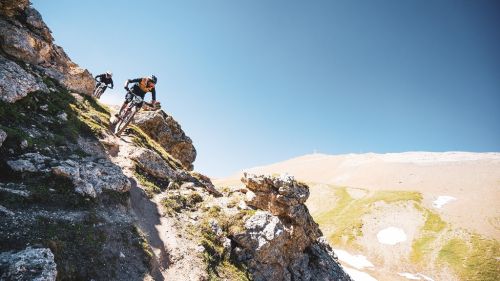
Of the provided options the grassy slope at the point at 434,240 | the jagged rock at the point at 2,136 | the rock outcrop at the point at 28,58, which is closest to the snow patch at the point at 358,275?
the grassy slope at the point at 434,240

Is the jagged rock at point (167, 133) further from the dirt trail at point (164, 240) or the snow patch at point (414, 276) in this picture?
the snow patch at point (414, 276)

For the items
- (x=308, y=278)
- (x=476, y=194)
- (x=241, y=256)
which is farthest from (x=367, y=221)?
(x=241, y=256)

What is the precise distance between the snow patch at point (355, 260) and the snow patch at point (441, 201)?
135 ft

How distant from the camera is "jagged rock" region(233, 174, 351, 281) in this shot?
74.1 feet

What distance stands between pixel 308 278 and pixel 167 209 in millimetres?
14029

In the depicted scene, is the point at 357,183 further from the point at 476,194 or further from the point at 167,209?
the point at 167,209

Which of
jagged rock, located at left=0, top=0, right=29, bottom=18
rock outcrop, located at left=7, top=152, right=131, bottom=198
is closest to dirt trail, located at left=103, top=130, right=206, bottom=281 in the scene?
rock outcrop, located at left=7, top=152, right=131, bottom=198

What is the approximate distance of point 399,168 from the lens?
162125 mm

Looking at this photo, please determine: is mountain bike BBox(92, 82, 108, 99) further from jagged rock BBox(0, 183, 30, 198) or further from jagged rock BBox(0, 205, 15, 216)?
jagged rock BBox(0, 205, 15, 216)

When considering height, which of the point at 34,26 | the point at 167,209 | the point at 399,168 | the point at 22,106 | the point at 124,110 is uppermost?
the point at 399,168

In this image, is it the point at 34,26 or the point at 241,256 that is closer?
the point at 241,256

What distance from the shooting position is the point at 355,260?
77938 millimetres

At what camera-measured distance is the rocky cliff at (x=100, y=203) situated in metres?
12.1

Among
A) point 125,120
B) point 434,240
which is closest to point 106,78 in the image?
point 125,120
